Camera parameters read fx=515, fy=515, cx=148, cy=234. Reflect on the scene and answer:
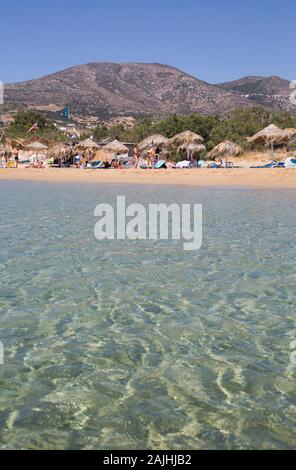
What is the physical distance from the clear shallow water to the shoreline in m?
15.9

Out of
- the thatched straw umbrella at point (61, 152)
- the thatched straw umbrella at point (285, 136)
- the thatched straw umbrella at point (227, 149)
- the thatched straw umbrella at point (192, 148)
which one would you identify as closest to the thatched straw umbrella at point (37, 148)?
the thatched straw umbrella at point (61, 152)

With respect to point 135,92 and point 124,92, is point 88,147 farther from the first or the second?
point 135,92

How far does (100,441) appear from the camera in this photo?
108 inches

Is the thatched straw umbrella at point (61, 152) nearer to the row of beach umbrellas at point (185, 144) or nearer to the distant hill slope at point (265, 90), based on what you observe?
the row of beach umbrellas at point (185, 144)

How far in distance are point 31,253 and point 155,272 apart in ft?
6.92

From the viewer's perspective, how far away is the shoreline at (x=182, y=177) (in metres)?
23.9

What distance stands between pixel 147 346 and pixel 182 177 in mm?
24002

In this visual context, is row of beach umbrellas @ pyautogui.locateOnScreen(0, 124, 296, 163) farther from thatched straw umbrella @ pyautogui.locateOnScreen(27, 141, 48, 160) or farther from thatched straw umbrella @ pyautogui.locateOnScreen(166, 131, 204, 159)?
thatched straw umbrella @ pyautogui.locateOnScreen(27, 141, 48, 160)

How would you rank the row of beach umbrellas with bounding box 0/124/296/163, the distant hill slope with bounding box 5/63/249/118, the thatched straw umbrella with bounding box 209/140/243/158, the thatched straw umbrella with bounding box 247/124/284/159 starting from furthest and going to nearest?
the distant hill slope with bounding box 5/63/249/118 < the thatched straw umbrella with bounding box 209/140/243/158 < the row of beach umbrellas with bounding box 0/124/296/163 < the thatched straw umbrella with bounding box 247/124/284/159

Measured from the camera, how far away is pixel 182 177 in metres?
27.7

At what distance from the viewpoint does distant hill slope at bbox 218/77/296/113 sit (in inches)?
4385


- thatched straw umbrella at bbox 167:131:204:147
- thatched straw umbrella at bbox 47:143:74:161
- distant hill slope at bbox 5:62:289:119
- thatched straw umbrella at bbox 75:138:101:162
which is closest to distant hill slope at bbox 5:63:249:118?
distant hill slope at bbox 5:62:289:119

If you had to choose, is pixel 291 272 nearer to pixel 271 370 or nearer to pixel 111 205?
pixel 271 370

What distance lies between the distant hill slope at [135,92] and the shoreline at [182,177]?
6450 cm
